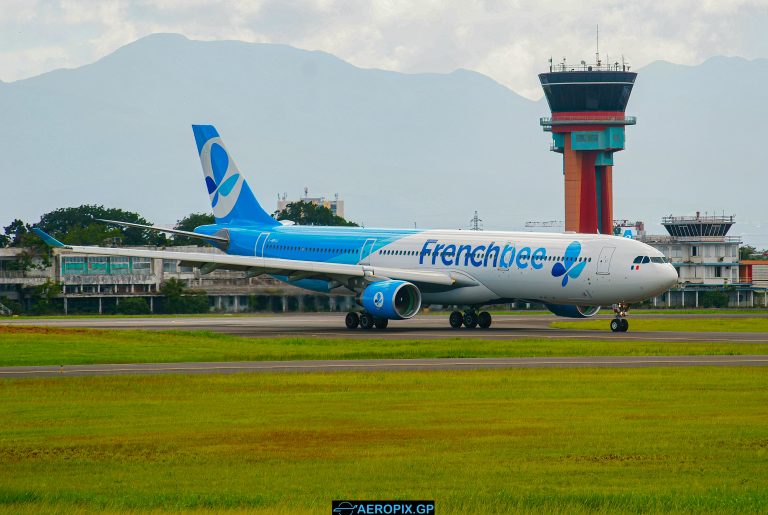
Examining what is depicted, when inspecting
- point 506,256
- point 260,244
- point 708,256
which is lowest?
point 506,256

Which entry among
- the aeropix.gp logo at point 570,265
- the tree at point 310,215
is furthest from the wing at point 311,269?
the tree at point 310,215

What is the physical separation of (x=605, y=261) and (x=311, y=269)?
1275cm

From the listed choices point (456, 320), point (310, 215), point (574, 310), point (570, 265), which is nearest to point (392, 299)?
point (456, 320)

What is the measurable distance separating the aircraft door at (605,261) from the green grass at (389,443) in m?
20.7

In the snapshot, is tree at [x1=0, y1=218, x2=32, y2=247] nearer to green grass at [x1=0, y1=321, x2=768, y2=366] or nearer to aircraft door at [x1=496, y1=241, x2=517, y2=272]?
aircraft door at [x1=496, y1=241, x2=517, y2=272]

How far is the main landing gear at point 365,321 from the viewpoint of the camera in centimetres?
6016

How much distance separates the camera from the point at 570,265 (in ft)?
181

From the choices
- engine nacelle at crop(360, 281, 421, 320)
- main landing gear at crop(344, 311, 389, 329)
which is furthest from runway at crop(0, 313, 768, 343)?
engine nacelle at crop(360, 281, 421, 320)

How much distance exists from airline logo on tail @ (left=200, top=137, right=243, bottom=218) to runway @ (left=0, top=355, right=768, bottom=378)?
31.0m

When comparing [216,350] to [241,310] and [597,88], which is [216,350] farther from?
[597,88]

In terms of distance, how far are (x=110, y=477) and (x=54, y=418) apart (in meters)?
6.73

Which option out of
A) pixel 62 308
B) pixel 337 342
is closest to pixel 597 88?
pixel 62 308

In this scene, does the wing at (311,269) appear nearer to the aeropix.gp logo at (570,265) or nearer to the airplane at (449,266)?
the airplane at (449,266)

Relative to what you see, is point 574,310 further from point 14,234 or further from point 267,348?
point 14,234
